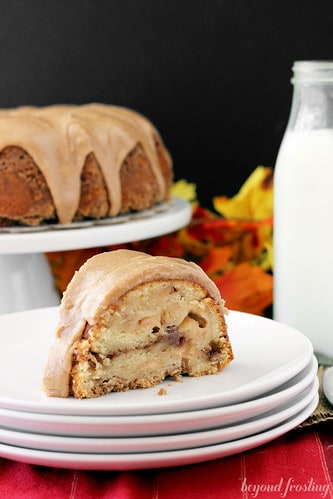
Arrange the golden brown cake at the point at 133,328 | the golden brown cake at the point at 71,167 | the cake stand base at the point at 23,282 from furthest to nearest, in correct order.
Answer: the cake stand base at the point at 23,282, the golden brown cake at the point at 71,167, the golden brown cake at the point at 133,328

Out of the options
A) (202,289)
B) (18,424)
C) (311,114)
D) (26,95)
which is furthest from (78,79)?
(18,424)

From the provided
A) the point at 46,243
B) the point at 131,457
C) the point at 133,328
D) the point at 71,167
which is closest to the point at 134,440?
the point at 131,457

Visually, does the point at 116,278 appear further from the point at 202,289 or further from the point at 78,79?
the point at 78,79

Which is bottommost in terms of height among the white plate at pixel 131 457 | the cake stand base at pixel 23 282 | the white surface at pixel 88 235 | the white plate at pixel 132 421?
the cake stand base at pixel 23 282

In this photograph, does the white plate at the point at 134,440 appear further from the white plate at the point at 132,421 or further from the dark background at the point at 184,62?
the dark background at the point at 184,62

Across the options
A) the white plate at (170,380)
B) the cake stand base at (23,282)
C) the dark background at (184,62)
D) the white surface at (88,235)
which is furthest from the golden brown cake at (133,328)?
the dark background at (184,62)

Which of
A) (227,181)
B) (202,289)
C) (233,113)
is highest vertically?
(202,289)
